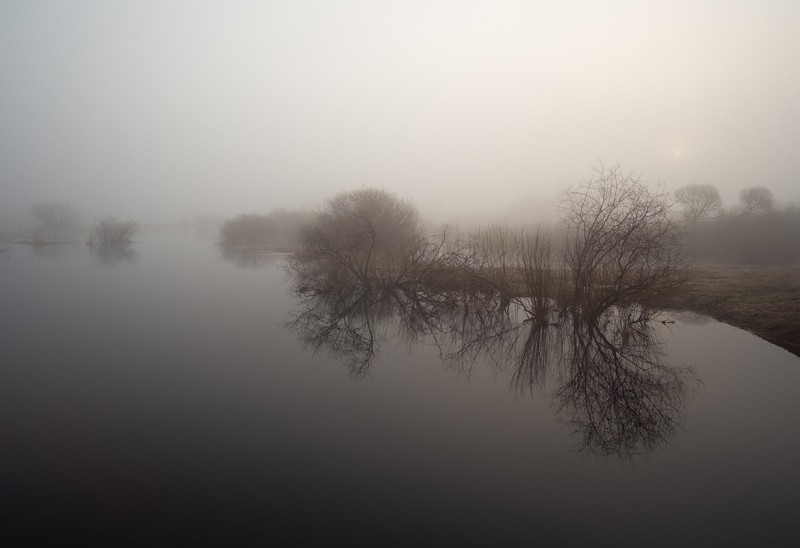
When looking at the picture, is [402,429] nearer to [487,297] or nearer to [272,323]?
[272,323]

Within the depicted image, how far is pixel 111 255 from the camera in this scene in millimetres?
35094

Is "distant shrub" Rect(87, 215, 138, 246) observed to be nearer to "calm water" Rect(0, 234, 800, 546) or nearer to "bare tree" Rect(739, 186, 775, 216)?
"calm water" Rect(0, 234, 800, 546)

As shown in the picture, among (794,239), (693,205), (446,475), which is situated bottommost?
(446,475)

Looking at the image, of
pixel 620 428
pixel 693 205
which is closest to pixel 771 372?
pixel 620 428

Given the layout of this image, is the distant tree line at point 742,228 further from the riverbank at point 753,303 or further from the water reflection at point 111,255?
the water reflection at point 111,255

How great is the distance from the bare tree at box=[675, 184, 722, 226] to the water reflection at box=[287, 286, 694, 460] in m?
30.9

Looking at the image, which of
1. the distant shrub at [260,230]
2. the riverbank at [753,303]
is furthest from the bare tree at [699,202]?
the distant shrub at [260,230]

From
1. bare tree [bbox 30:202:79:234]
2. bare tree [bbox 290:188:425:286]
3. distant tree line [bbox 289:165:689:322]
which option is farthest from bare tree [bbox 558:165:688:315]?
bare tree [bbox 30:202:79:234]

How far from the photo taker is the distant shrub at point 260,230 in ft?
A: 162

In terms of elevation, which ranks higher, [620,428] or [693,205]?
[693,205]

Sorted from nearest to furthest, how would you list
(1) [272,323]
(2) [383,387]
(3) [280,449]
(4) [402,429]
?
(3) [280,449] < (4) [402,429] < (2) [383,387] < (1) [272,323]

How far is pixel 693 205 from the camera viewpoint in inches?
1527

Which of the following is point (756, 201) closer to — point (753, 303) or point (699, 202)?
point (699, 202)

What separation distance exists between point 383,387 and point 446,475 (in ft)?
9.73
